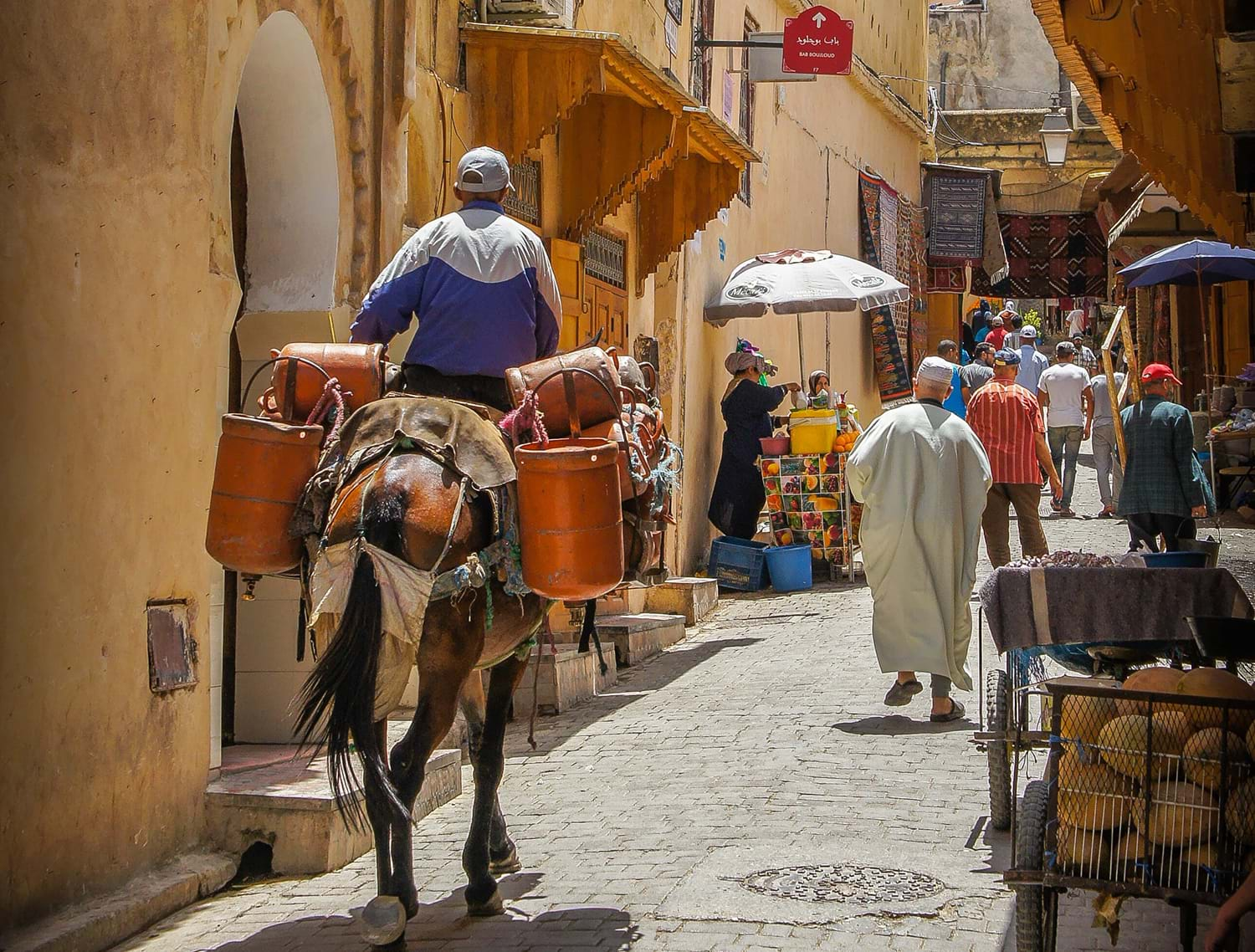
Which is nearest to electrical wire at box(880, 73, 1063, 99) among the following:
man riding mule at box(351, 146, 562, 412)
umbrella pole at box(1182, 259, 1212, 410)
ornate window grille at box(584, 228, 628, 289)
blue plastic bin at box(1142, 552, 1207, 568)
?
umbrella pole at box(1182, 259, 1212, 410)

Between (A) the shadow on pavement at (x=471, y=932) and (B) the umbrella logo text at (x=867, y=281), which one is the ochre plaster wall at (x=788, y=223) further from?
(A) the shadow on pavement at (x=471, y=932)

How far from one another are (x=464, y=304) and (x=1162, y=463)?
850 centimetres

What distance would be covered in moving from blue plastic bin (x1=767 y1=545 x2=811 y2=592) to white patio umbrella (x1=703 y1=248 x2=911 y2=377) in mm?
2221

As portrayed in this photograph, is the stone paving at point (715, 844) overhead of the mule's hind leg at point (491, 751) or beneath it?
beneath

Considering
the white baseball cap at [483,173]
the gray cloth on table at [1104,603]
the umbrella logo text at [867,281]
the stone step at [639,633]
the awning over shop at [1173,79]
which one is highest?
the umbrella logo text at [867,281]

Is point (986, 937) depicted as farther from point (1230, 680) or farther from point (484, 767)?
point (484, 767)

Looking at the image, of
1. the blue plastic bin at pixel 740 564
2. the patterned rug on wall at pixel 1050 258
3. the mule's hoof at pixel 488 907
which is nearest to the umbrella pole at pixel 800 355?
the blue plastic bin at pixel 740 564

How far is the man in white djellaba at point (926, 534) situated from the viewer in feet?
27.8

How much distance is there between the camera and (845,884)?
17.6ft

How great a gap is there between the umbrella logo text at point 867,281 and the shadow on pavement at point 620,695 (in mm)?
4553

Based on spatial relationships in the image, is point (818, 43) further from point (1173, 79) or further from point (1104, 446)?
point (1173, 79)

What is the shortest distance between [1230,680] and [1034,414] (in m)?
7.49

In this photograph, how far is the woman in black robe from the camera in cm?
1505

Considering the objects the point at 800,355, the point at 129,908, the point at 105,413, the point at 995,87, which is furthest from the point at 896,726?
the point at 995,87
